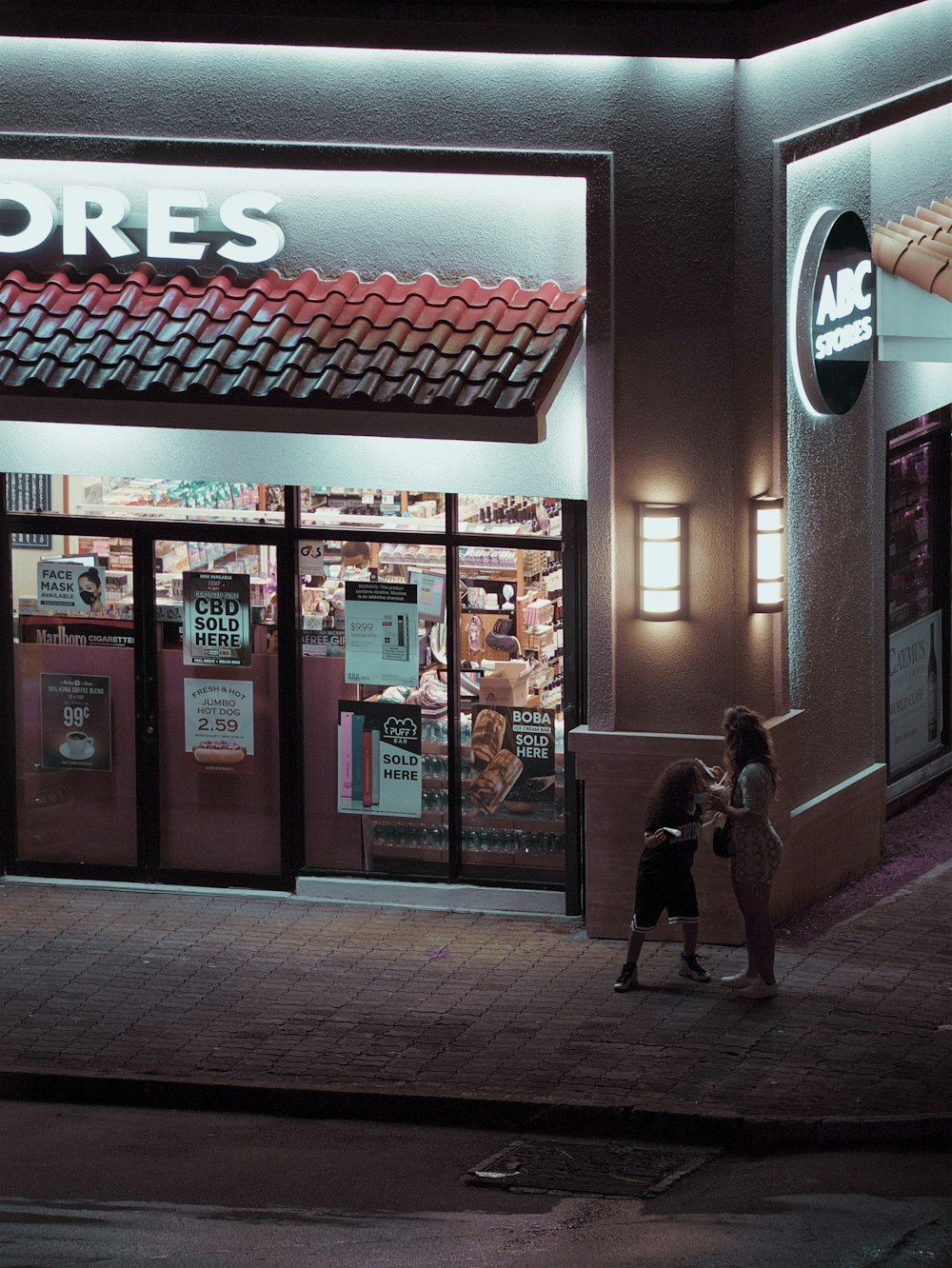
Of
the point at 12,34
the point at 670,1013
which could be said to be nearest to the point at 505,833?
the point at 670,1013

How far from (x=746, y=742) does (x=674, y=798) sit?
0.56m

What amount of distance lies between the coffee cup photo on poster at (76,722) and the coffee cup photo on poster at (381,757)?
5.94ft

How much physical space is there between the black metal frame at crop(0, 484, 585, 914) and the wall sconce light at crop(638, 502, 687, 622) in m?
0.70

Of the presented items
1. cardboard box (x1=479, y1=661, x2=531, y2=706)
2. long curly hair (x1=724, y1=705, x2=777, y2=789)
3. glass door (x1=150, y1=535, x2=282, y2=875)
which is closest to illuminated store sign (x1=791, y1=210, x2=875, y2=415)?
long curly hair (x1=724, y1=705, x2=777, y2=789)

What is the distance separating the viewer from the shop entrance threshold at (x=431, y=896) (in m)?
13.5

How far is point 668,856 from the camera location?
38.2 ft

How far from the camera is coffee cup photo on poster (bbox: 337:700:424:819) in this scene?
44.7ft

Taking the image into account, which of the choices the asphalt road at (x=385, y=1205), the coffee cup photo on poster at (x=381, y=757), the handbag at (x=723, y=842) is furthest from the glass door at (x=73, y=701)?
the handbag at (x=723, y=842)

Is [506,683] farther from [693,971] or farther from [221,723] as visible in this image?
[693,971]

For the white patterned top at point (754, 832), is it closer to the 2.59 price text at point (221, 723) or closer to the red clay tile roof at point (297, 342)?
the red clay tile roof at point (297, 342)

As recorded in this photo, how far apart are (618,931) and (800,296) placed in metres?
4.43

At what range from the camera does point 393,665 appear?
13531 mm

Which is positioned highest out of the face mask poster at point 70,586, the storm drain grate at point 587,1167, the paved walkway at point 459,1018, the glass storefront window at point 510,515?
the glass storefront window at point 510,515

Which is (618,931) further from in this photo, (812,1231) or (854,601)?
(812,1231)
